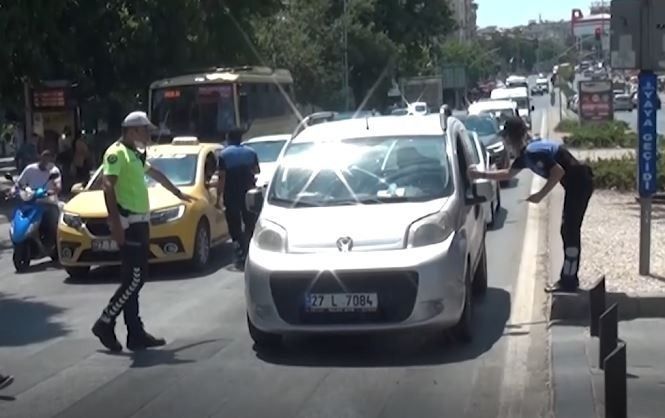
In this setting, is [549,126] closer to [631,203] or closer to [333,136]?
[631,203]

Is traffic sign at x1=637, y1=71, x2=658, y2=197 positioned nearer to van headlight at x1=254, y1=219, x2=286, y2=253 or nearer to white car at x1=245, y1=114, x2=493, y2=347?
white car at x1=245, y1=114, x2=493, y2=347

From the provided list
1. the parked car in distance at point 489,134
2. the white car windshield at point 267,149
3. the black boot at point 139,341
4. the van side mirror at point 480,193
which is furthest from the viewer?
the parked car in distance at point 489,134

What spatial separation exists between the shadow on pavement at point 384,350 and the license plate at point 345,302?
43 centimetres

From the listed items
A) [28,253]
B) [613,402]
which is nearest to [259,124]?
[28,253]

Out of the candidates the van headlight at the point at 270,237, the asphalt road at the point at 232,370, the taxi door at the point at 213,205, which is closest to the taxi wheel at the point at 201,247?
the taxi door at the point at 213,205

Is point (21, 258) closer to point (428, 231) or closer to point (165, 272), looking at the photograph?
point (165, 272)

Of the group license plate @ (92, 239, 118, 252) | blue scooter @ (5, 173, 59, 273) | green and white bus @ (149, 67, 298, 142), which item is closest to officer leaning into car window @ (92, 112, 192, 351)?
license plate @ (92, 239, 118, 252)

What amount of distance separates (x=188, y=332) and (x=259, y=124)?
79.3ft

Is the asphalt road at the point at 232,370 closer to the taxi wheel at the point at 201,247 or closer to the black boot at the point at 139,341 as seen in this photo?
the black boot at the point at 139,341

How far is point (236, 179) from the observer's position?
627 inches

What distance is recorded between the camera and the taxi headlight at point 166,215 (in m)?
15.8

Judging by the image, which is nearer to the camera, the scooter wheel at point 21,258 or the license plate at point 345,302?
the license plate at point 345,302

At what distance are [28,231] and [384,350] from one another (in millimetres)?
7936

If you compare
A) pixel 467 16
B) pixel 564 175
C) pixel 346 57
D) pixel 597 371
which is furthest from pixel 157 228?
pixel 467 16
